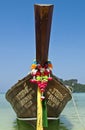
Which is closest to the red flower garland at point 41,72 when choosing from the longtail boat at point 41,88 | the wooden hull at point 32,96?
the longtail boat at point 41,88

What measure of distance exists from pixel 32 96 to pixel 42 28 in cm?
318

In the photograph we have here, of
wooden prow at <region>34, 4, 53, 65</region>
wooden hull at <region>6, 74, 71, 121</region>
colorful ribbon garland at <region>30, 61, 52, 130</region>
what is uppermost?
wooden prow at <region>34, 4, 53, 65</region>

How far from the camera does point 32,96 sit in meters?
8.12

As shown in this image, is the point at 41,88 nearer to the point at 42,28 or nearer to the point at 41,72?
the point at 41,72

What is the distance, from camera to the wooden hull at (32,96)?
797 cm

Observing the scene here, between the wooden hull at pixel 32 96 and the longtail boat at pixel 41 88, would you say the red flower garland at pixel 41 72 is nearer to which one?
the longtail boat at pixel 41 88

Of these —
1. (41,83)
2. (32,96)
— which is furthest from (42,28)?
(32,96)

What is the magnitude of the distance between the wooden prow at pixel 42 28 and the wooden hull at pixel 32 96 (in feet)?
6.25

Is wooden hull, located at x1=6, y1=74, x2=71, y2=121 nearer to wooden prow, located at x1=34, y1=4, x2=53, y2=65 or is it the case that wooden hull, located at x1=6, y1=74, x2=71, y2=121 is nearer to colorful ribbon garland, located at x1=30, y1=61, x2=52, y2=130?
colorful ribbon garland, located at x1=30, y1=61, x2=52, y2=130

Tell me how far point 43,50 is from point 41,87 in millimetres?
841

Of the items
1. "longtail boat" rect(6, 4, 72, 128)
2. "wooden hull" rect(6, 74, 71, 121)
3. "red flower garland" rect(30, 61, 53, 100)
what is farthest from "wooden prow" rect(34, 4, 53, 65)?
"wooden hull" rect(6, 74, 71, 121)

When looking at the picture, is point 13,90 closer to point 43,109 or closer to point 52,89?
point 52,89

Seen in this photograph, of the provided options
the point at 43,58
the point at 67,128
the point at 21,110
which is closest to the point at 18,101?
the point at 21,110

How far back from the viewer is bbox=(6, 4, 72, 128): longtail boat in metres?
5.30
